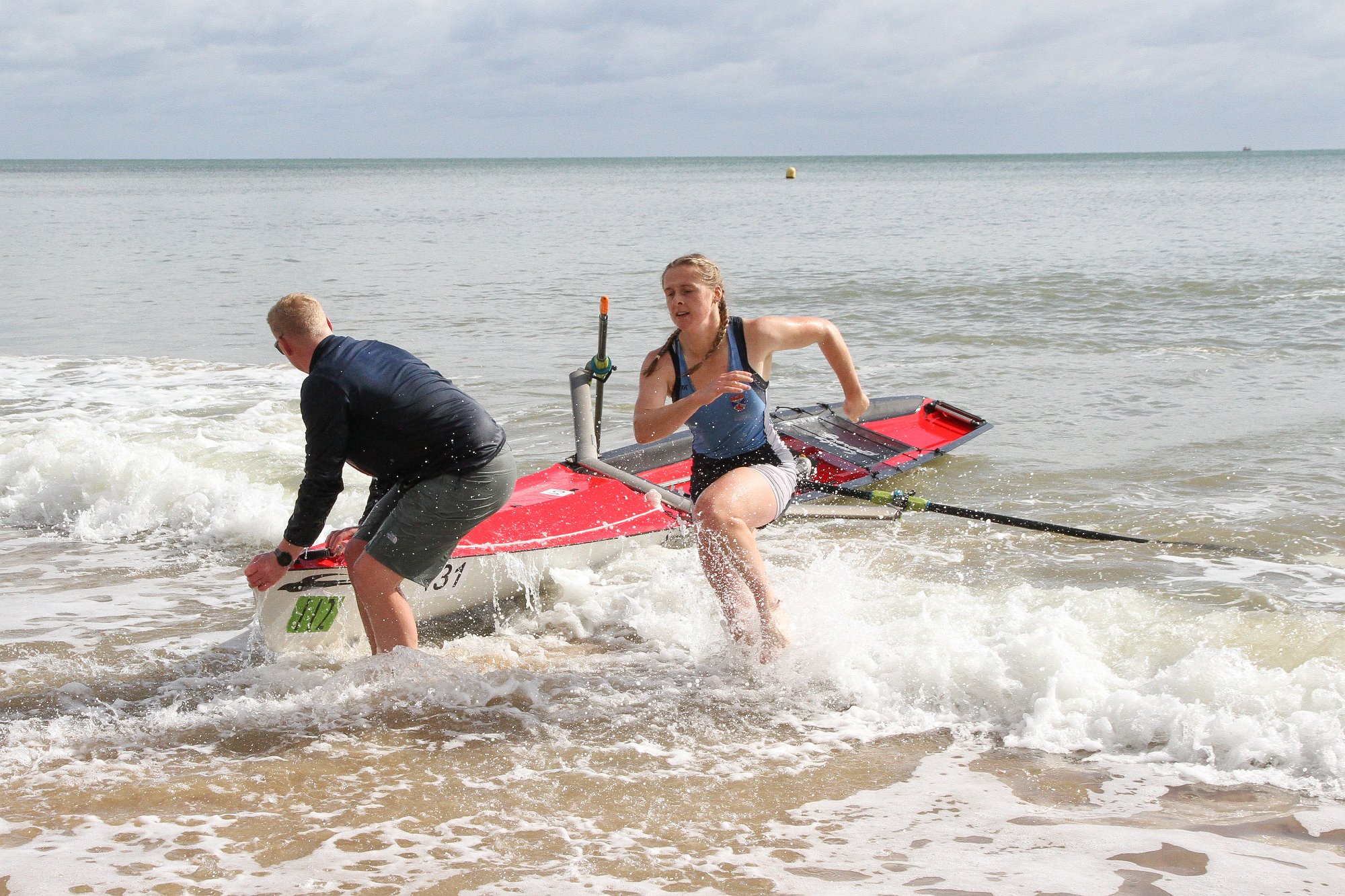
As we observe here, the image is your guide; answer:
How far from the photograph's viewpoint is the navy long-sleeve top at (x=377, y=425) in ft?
12.6

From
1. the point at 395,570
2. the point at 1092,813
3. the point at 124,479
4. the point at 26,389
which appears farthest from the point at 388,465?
the point at 26,389

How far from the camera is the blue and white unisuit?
436 centimetres

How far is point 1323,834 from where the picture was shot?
3438mm

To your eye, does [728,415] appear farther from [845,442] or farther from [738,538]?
[845,442]

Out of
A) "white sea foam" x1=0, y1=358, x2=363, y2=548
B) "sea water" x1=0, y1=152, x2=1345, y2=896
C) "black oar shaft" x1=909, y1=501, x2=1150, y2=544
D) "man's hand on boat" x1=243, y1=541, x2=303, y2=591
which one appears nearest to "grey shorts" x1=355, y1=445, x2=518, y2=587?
"man's hand on boat" x1=243, y1=541, x2=303, y2=591

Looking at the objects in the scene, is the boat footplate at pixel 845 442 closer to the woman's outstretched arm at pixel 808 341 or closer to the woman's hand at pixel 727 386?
the woman's outstretched arm at pixel 808 341

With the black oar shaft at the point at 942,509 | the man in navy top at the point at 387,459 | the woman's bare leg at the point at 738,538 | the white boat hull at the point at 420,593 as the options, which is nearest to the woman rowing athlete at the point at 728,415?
the woman's bare leg at the point at 738,538

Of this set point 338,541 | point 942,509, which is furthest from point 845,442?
point 338,541

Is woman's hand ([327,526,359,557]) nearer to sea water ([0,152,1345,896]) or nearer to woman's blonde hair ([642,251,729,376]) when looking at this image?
sea water ([0,152,1345,896])

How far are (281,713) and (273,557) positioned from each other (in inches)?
29.3

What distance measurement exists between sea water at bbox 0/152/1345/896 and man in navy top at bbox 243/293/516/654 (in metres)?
0.41

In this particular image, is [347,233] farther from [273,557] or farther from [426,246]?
[273,557]

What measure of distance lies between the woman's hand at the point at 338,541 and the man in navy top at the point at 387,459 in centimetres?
52

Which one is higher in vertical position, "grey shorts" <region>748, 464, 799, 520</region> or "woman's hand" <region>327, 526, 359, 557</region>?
"grey shorts" <region>748, 464, 799, 520</region>
